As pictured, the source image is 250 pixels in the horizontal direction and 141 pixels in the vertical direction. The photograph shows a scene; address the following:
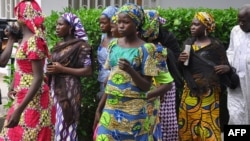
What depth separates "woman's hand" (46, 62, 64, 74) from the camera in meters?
6.03

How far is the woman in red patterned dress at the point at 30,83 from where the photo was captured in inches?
204

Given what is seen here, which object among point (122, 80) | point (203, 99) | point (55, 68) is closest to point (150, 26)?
point (122, 80)

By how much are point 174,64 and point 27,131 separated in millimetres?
1826

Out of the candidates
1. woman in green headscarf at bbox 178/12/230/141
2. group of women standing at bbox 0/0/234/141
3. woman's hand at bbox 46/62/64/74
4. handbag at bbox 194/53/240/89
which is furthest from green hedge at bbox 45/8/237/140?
handbag at bbox 194/53/240/89

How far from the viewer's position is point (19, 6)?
5.28 meters

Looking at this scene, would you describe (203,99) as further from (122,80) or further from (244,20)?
(122,80)

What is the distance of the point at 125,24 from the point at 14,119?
3.94ft

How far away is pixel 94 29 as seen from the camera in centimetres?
741

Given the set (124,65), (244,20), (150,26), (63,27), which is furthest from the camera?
(244,20)

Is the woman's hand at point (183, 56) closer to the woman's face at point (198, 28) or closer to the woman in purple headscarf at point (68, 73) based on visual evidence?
the woman's face at point (198, 28)

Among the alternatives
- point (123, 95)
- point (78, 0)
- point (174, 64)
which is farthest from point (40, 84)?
point (78, 0)

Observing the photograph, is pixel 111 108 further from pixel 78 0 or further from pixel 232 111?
pixel 78 0

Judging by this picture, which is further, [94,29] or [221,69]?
[94,29]

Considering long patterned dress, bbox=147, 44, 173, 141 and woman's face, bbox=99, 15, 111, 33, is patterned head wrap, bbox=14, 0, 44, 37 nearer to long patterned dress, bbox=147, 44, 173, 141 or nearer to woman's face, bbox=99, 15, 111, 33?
long patterned dress, bbox=147, 44, 173, 141
